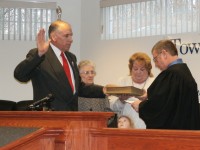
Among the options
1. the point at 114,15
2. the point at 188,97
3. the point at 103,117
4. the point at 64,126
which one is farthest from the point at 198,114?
the point at 114,15

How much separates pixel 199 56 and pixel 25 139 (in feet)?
14.5

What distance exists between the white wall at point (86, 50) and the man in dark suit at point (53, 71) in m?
3.03

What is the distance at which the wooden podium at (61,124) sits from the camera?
3076 millimetres

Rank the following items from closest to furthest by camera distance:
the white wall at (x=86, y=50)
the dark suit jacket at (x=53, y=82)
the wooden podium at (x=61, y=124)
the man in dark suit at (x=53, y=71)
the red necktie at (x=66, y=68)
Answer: the wooden podium at (x=61, y=124), the man in dark suit at (x=53, y=71), the dark suit jacket at (x=53, y=82), the red necktie at (x=66, y=68), the white wall at (x=86, y=50)

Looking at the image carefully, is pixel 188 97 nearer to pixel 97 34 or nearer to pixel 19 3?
A: pixel 97 34

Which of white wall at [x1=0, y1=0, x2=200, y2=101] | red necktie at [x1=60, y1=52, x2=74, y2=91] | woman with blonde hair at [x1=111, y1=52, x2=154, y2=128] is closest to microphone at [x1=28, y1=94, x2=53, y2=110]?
red necktie at [x1=60, y1=52, x2=74, y2=91]

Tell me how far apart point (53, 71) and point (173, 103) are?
115 cm

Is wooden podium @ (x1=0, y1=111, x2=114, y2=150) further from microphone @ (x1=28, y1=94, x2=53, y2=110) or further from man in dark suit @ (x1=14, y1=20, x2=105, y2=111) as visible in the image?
man in dark suit @ (x1=14, y1=20, x2=105, y2=111)

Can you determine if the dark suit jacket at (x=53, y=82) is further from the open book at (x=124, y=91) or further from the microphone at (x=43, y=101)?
the microphone at (x=43, y=101)

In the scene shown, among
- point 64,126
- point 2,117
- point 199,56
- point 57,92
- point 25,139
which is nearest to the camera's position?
point 25,139

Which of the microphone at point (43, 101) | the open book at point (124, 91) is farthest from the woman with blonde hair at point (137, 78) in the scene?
the microphone at point (43, 101)

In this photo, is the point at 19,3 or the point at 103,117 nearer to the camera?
the point at 103,117

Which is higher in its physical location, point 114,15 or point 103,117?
point 114,15

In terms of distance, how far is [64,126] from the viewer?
3.22 metres
